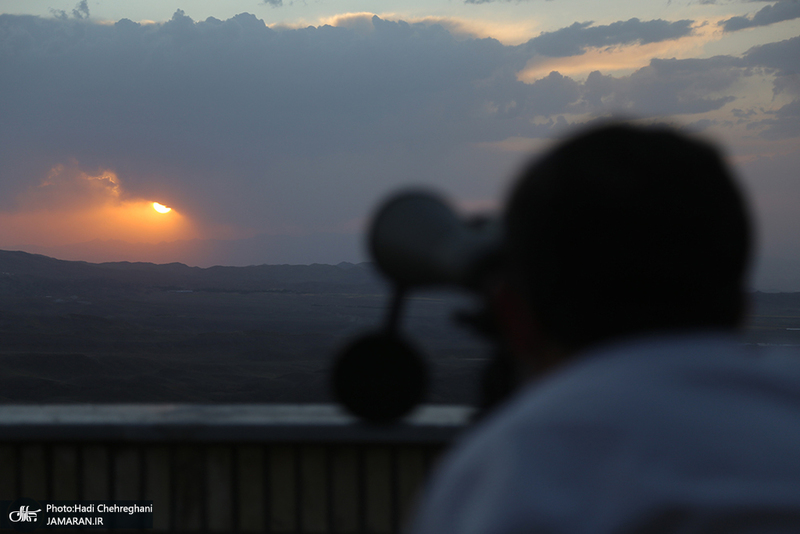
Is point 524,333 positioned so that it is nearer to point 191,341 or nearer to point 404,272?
point 404,272

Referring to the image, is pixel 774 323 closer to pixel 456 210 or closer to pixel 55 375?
pixel 55 375

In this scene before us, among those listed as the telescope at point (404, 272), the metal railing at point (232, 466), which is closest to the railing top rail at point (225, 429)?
the metal railing at point (232, 466)

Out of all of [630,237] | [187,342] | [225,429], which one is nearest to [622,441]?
[630,237]

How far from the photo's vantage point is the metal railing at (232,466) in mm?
2908

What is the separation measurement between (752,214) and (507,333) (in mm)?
323

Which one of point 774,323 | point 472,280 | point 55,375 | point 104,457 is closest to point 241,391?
point 55,375

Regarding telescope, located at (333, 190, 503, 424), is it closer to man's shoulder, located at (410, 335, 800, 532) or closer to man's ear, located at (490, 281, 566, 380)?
man's ear, located at (490, 281, 566, 380)

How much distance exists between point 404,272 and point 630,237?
1050mm

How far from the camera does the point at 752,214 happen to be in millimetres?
745

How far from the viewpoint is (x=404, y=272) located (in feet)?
5.54

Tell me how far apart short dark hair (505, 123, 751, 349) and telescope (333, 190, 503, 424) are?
28 cm

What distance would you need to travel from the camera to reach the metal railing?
2.91 meters

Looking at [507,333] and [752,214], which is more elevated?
[752,214]

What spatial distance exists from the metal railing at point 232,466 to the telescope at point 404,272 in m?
0.37
